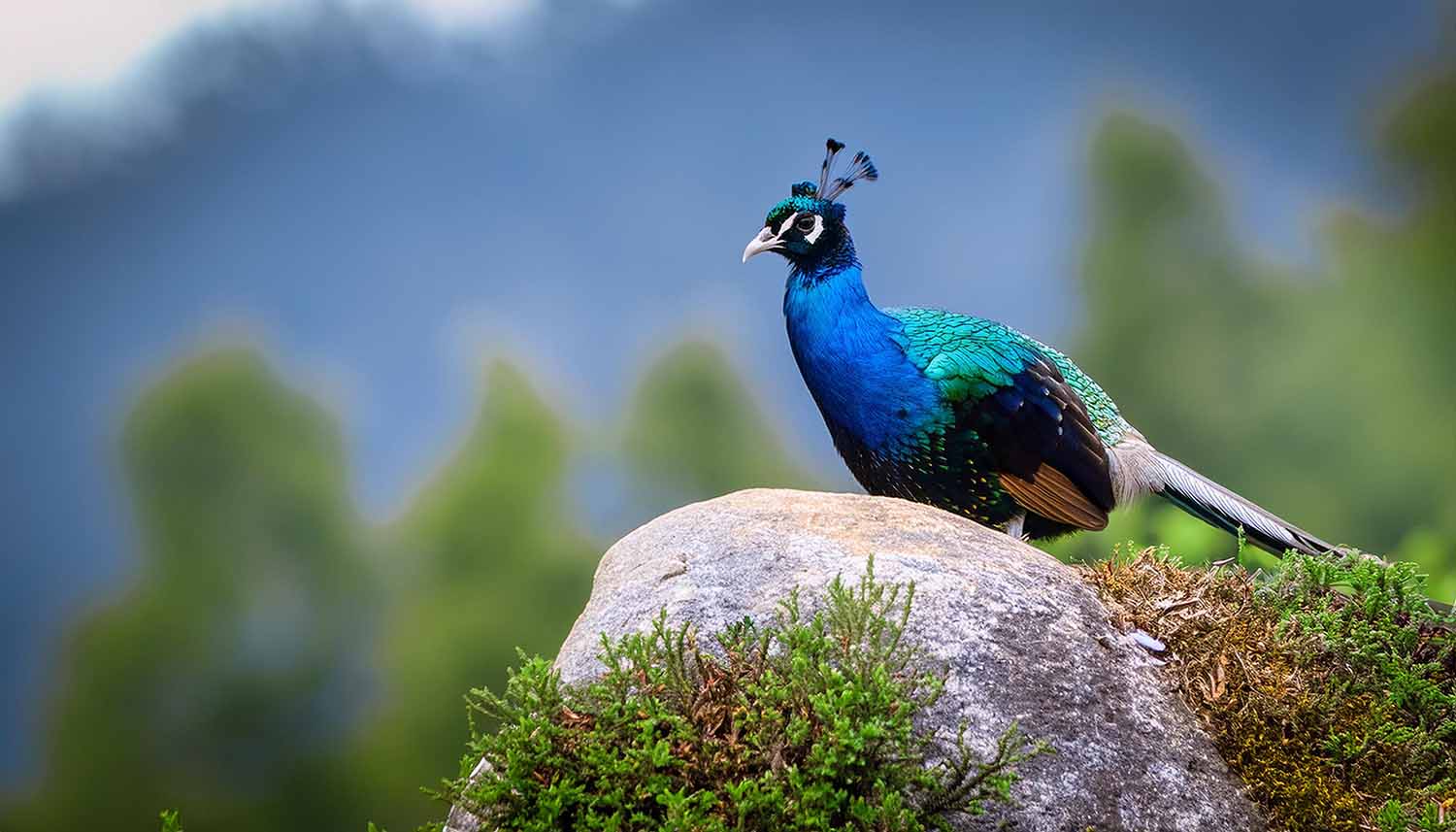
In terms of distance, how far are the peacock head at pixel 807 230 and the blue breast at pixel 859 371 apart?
8 centimetres

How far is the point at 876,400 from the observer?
Result: 15.3 ft

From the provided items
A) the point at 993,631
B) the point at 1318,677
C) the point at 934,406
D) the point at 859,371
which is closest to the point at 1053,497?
the point at 934,406

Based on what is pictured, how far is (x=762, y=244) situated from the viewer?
471cm

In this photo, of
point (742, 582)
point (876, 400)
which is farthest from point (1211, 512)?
point (742, 582)

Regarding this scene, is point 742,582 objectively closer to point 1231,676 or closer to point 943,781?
point 943,781

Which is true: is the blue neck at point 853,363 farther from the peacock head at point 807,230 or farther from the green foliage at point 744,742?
the green foliage at point 744,742

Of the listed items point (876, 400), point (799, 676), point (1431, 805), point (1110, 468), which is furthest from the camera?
point (1110, 468)

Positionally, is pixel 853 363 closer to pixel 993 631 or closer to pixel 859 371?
pixel 859 371

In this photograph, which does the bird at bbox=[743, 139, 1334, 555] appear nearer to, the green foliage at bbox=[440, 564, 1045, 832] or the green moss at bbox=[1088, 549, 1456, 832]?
the green moss at bbox=[1088, 549, 1456, 832]

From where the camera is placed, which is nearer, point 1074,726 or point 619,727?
point 619,727

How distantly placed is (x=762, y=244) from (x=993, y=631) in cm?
184

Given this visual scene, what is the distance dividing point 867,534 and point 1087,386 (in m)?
1.91

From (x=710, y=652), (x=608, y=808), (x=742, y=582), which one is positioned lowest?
(x=608, y=808)

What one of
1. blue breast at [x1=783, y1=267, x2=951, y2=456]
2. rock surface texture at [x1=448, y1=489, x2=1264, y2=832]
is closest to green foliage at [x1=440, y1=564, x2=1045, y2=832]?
rock surface texture at [x1=448, y1=489, x2=1264, y2=832]
